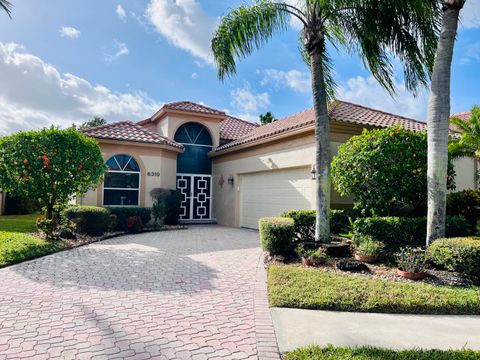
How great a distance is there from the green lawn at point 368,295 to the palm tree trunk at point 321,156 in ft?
8.49

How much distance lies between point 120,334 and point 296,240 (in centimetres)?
708

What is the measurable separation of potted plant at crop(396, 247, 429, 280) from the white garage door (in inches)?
207

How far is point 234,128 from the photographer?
22953 mm

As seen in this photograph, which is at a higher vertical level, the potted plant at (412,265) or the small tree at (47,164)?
the small tree at (47,164)

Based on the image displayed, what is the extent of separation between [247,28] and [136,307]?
7910mm

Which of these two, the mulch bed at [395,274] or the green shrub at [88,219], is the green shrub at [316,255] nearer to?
the mulch bed at [395,274]

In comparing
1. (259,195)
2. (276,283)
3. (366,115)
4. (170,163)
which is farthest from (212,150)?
(276,283)

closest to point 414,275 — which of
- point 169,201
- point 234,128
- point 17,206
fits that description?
point 169,201

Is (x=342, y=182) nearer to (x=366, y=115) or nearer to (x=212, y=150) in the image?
(x=366, y=115)

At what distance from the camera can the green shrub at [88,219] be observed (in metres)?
12.5

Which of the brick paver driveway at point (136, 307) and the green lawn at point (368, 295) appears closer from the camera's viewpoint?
the brick paver driveway at point (136, 307)

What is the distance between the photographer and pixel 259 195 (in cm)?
1616

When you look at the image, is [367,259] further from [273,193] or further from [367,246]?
[273,193]

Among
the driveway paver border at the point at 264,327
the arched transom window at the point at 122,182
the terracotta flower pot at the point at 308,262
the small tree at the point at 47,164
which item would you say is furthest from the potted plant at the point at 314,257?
the arched transom window at the point at 122,182
